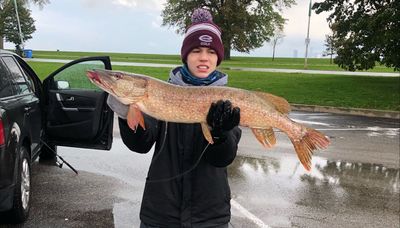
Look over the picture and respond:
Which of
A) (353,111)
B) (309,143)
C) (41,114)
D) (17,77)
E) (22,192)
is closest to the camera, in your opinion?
(309,143)

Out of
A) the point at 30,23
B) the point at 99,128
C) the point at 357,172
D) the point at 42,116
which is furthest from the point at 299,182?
the point at 30,23

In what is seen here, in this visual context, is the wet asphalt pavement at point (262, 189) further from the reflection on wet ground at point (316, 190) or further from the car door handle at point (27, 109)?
the car door handle at point (27, 109)

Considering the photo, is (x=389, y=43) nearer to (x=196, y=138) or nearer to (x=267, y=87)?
(x=267, y=87)

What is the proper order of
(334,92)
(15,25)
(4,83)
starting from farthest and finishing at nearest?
(15,25), (334,92), (4,83)

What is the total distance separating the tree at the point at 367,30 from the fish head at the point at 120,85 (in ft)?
53.8

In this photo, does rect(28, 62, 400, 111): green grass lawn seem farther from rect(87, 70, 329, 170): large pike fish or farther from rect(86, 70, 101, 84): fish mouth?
rect(86, 70, 101, 84): fish mouth

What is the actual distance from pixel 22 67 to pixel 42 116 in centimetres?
64

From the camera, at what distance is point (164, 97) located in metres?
2.12

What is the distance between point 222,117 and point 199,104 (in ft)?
0.40

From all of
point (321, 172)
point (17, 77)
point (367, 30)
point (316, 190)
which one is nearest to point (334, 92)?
point (367, 30)

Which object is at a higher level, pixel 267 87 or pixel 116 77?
pixel 116 77

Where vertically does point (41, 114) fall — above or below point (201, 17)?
below

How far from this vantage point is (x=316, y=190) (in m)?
6.21

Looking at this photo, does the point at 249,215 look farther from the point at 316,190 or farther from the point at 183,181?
the point at 183,181
